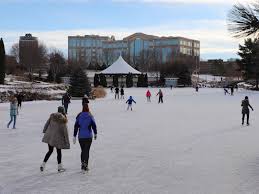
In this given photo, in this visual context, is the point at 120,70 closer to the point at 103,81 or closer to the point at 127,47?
the point at 103,81

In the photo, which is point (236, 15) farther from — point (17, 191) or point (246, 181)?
point (17, 191)

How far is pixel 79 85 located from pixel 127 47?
11101 cm

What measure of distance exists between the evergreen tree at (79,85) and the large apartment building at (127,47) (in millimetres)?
87157

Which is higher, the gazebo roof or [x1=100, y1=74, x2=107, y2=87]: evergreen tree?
the gazebo roof

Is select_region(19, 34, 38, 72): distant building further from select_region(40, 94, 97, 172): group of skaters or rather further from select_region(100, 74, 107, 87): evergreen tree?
select_region(40, 94, 97, 172): group of skaters

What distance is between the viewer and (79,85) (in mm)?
39000

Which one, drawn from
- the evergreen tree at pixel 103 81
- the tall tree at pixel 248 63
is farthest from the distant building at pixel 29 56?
the tall tree at pixel 248 63

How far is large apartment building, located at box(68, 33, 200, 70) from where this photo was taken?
136 meters

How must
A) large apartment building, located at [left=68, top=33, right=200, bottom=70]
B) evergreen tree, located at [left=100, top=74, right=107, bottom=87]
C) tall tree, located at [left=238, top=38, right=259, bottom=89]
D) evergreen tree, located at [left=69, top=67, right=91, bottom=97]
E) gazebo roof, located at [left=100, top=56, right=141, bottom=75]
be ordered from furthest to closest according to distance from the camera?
large apartment building, located at [left=68, top=33, right=200, bottom=70]
evergreen tree, located at [left=100, top=74, right=107, bottom=87]
gazebo roof, located at [left=100, top=56, right=141, bottom=75]
tall tree, located at [left=238, top=38, right=259, bottom=89]
evergreen tree, located at [left=69, top=67, right=91, bottom=97]

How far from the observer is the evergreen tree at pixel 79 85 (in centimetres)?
3866

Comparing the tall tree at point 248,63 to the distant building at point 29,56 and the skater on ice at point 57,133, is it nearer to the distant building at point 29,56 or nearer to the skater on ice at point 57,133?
the distant building at point 29,56

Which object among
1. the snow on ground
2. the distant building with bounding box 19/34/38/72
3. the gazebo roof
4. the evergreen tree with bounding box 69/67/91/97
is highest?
the distant building with bounding box 19/34/38/72

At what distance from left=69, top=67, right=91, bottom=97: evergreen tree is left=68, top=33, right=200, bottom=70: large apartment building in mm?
87157

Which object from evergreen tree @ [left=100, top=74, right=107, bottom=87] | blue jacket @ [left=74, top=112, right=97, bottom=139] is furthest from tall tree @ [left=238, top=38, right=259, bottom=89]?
blue jacket @ [left=74, top=112, right=97, bottom=139]
